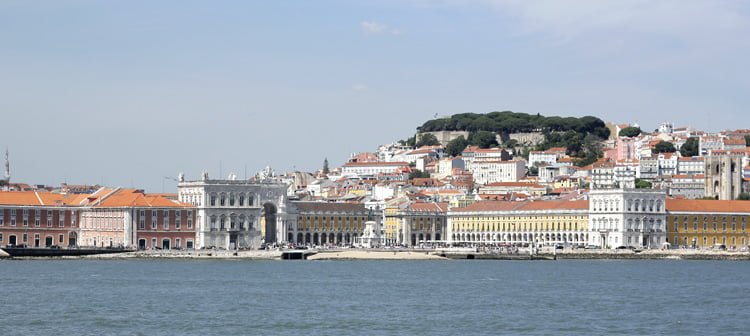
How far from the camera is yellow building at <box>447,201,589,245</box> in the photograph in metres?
94.1

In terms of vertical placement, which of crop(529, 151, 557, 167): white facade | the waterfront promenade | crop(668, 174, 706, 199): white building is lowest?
the waterfront promenade

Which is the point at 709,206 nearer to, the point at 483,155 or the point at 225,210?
the point at 225,210

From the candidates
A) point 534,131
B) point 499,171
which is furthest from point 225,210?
point 534,131

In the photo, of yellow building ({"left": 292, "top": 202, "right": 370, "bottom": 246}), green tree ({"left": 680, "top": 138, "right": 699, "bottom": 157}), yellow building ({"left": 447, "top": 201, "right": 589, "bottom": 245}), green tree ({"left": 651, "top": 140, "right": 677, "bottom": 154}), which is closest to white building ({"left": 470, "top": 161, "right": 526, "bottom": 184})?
green tree ({"left": 651, "top": 140, "right": 677, "bottom": 154})

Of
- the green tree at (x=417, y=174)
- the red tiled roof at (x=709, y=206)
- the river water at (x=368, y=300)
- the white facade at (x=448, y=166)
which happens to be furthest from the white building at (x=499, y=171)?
the river water at (x=368, y=300)

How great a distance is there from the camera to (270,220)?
9581 centimetres

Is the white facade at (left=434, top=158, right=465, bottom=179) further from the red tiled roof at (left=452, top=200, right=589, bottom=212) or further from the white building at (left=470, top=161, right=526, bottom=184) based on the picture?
the red tiled roof at (left=452, top=200, right=589, bottom=212)

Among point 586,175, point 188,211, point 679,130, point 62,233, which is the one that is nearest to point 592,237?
point 188,211

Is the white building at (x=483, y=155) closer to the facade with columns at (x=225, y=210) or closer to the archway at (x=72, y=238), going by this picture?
the facade with columns at (x=225, y=210)

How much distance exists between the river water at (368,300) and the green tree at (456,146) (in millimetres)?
82585

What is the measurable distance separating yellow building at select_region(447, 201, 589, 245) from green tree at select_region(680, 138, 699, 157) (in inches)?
1787

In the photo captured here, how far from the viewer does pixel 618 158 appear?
14512 cm

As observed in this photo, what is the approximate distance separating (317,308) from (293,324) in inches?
195

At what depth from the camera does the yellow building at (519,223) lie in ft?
309
